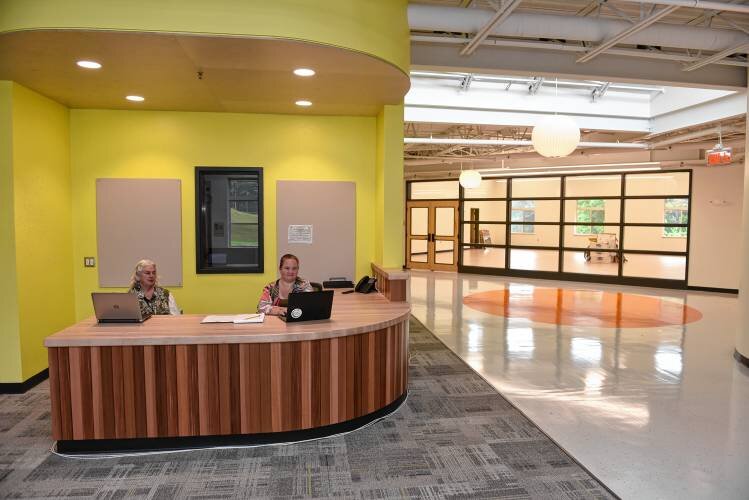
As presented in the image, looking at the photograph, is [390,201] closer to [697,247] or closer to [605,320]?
[605,320]

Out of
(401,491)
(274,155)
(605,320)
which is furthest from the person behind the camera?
(605,320)

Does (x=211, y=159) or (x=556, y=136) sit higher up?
(x=556, y=136)

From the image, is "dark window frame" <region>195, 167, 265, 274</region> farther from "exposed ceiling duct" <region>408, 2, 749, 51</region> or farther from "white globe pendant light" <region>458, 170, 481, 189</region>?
"white globe pendant light" <region>458, 170, 481, 189</region>

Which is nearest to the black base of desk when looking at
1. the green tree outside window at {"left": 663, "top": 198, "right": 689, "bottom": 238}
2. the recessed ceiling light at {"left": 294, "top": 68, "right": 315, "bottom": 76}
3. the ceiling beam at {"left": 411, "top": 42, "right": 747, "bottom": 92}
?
the recessed ceiling light at {"left": 294, "top": 68, "right": 315, "bottom": 76}

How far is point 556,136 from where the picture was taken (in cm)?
605

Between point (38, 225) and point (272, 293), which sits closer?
point (272, 293)

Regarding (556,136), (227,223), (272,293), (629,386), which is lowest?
(629,386)

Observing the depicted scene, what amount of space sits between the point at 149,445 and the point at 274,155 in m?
3.58

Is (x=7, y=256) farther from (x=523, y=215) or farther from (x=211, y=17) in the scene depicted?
(x=523, y=215)

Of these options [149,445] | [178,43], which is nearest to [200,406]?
[149,445]

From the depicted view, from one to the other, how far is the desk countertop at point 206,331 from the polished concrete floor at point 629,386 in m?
1.74

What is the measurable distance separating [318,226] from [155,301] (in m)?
2.22

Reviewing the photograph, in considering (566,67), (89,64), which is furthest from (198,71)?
(566,67)

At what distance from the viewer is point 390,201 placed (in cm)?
568
